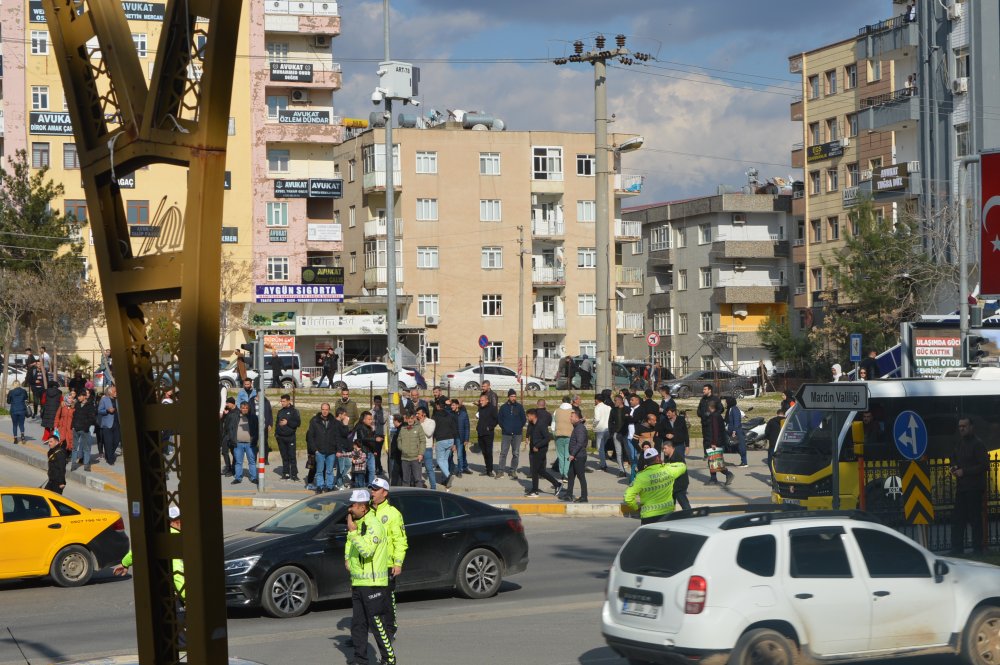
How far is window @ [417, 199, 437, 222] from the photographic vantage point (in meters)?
78.8

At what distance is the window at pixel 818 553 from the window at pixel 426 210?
69213mm

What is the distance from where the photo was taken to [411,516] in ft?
49.0

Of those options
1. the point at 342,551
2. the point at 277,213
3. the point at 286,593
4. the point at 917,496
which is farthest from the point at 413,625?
the point at 277,213

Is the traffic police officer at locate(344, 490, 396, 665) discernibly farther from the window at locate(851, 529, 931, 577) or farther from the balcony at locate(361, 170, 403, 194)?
the balcony at locate(361, 170, 403, 194)

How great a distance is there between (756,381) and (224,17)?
59.7 meters

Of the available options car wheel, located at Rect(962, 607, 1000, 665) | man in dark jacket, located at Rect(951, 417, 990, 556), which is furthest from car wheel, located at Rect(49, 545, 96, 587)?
man in dark jacket, located at Rect(951, 417, 990, 556)

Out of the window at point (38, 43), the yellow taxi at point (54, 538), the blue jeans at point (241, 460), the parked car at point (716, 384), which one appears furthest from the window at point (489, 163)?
the yellow taxi at point (54, 538)

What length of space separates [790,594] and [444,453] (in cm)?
1654

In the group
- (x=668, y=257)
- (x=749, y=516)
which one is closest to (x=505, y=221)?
(x=668, y=257)

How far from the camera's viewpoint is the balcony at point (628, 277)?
85188 millimetres

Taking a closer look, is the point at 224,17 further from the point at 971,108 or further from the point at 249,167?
the point at 249,167

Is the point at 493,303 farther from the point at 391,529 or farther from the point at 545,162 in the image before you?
the point at 391,529

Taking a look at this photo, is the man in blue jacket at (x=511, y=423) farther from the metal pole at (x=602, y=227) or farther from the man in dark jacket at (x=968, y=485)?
the man in dark jacket at (x=968, y=485)

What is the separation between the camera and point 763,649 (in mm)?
9750
